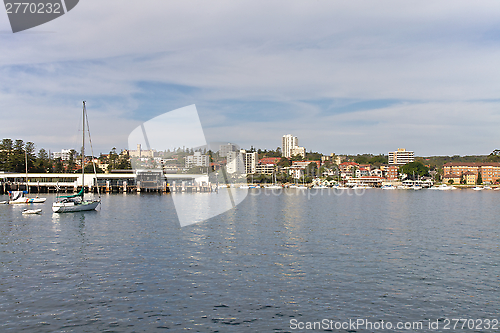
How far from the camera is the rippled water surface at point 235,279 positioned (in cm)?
1442

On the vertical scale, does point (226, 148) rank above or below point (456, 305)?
above

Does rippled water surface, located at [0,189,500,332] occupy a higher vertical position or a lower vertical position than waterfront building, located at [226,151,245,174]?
lower

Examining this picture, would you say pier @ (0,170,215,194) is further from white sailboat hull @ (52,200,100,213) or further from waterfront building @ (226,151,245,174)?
white sailboat hull @ (52,200,100,213)

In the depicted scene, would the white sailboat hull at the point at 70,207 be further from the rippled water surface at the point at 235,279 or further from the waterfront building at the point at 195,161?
the waterfront building at the point at 195,161

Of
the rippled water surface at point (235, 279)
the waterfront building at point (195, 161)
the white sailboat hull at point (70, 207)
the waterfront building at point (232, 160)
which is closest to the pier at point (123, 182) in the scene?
the waterfront building at point (195, 161)

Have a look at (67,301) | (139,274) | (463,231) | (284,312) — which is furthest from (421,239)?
(67,301)

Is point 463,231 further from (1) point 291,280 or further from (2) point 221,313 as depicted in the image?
(2) point 221,313

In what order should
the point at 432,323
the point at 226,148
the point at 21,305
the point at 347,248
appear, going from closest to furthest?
the point at 432,323 < the point at 21,305 < the point at 347,248 < the point at 226,148

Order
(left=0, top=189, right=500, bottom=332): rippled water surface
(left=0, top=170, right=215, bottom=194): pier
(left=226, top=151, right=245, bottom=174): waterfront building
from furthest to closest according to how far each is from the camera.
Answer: (left=226, top=151, right=245, bottom=174): waterfront building < (left=0, top=170, right=215, bottom=194): pier < (left=0, top=189, right=500, bottom=332): rippled water surface

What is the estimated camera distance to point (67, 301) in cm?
1587

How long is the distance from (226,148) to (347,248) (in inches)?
3513

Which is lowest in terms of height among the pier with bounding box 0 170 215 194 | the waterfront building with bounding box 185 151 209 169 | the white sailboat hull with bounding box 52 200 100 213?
the white sailboat hull with bounding box 52 200 100 213

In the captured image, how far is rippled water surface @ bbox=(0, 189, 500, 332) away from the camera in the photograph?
14.4m

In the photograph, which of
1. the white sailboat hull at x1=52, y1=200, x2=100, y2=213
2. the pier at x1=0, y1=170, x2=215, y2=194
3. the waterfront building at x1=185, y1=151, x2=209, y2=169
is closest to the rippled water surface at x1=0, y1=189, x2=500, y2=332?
the white sailboat hull at x1=52, y1=200, x2=100, y2=213
